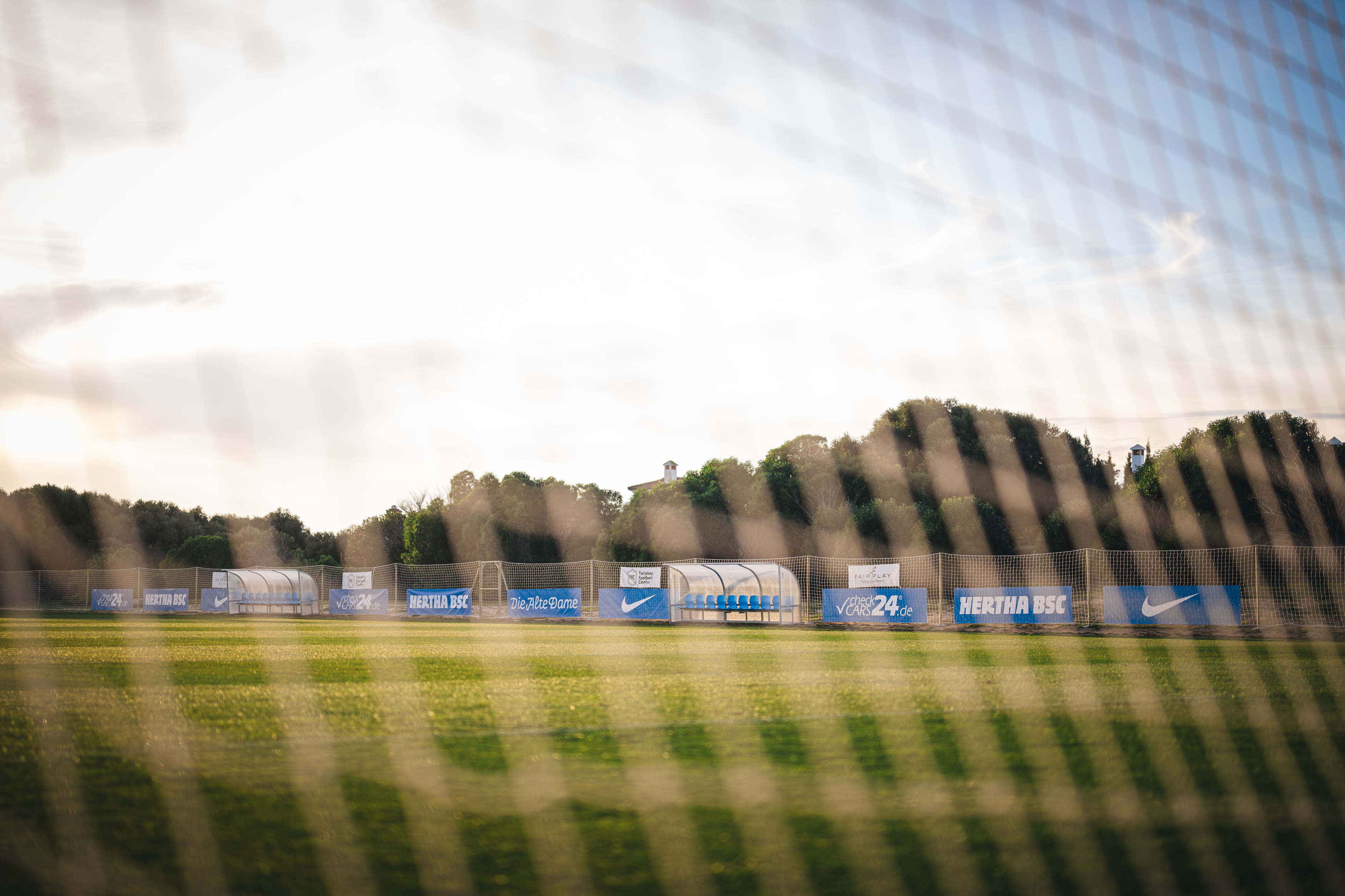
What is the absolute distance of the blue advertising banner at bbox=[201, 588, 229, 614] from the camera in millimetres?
42219

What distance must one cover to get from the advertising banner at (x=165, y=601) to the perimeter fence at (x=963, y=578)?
86 cm

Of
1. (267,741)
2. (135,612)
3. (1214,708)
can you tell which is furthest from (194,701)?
(135,612)

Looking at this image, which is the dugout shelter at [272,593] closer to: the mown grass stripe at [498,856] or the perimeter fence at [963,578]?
the perimeter fence at [963,578]

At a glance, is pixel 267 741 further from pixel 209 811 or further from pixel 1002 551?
pixel 1002 551

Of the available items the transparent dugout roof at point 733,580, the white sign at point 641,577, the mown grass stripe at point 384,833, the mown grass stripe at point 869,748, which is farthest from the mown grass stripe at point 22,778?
the white sign at point 641,577

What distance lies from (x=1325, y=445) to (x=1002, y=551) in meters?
15.1

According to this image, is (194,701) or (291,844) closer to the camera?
(291,844)

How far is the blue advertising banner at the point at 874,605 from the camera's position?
1008 inches

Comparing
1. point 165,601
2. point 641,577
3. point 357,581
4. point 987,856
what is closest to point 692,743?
point 987,856

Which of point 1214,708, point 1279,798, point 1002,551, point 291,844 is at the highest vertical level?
point 291,844

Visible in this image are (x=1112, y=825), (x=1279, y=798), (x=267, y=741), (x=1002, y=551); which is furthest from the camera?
(x=1002, y=551)

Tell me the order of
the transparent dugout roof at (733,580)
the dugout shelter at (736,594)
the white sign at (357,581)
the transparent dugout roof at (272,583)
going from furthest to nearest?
the transparent dugout roof at (272,583) → the white sign at (357,581) → the transparent dugout roof at (733,580) → the dugout shelter at (736,594)

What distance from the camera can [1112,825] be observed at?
14.3ft

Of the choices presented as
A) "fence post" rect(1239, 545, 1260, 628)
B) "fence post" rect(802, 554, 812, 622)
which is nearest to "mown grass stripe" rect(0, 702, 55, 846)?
"fence post" rect(1239, 545, 1260, 628)
